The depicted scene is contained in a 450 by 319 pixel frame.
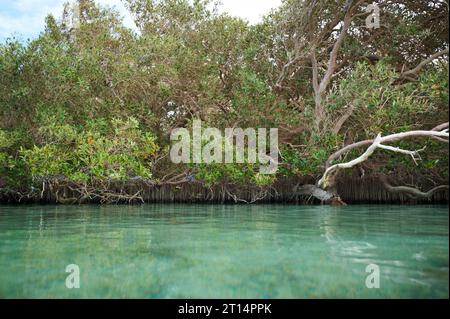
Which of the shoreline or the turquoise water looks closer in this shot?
the turquoise water

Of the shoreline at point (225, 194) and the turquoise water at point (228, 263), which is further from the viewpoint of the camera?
the shoreline at point (225, 194)

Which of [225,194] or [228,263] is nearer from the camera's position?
[228,263]

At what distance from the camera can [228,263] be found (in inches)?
113

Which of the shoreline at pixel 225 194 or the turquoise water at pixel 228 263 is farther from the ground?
the shoreline at pixel 225 194

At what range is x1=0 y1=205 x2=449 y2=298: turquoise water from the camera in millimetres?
2191

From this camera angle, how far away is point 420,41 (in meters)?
11.3

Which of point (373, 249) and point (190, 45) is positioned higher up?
point (190, 45)

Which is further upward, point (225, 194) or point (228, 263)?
point (225, 194)

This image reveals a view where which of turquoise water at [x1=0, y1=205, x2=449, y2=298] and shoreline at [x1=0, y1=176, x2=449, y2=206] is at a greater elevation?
shoreline at [x1=0, y1=176, x2=449, y2=206]

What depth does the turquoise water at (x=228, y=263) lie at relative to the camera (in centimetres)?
219

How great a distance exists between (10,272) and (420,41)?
39.0 ft
